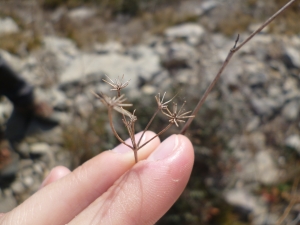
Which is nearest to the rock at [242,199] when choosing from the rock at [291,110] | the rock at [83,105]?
the rock at [291,110]

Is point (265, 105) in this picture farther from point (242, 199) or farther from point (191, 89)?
point (242, 199)

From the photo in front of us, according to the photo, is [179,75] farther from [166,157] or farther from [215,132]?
[166,157]

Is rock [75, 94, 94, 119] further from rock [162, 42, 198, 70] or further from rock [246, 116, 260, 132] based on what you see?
rock [246, 116, 260, 132]

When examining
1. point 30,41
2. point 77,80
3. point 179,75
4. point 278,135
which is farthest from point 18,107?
point 278,135

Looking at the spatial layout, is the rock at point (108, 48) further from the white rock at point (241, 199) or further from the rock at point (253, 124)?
Result: the white rock at point (241, 199)

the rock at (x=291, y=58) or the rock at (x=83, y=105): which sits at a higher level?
the rock at (x=83, y=105)

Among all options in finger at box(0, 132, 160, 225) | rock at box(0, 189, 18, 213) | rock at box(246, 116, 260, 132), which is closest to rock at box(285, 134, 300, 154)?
rock at box(246, 116, 260, 132)
